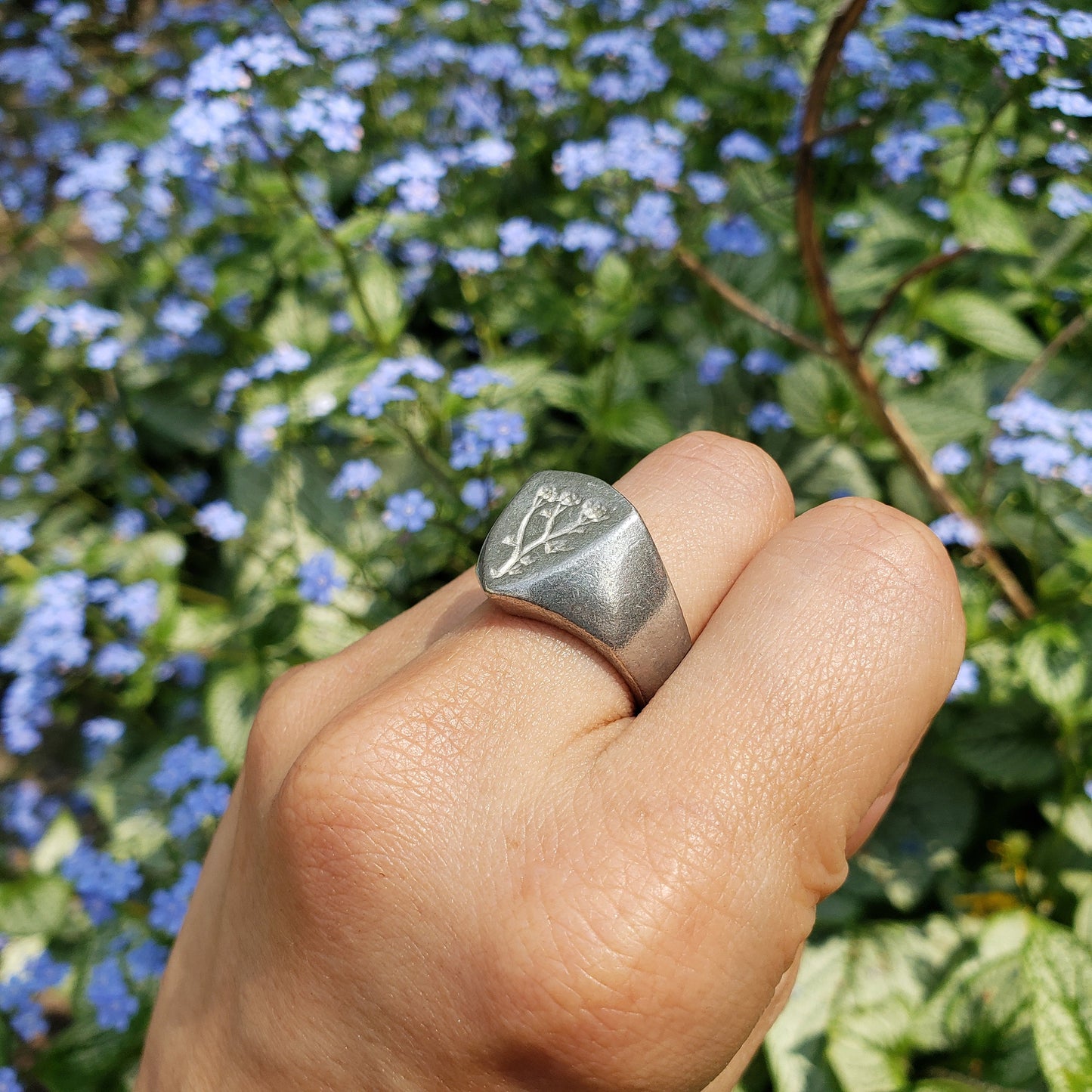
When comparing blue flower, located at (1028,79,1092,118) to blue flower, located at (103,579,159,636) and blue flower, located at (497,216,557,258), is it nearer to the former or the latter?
blue flower, located at (497,216,557,258)

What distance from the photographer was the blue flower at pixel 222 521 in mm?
2799

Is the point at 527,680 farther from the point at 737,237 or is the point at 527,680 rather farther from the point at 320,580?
the point at 737,237

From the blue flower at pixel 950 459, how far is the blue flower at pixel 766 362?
604 millimetres

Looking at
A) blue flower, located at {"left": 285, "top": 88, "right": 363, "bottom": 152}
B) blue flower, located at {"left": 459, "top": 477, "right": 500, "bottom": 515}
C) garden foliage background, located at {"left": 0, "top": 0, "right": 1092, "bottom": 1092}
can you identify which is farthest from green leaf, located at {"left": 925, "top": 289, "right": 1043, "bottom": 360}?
blue flower, located at {"left": 285, "top": 88, "right": 363, "bottom": 152}

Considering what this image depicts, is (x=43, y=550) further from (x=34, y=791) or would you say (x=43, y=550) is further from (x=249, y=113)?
(x=249, y=113)

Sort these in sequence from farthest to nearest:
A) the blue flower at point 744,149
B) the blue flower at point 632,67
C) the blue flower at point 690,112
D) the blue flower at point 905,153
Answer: the blue flower at point 632,67 → the blue flower at point 690,112 → the blue flower at point 744,149 → the blue flower at point 905,153

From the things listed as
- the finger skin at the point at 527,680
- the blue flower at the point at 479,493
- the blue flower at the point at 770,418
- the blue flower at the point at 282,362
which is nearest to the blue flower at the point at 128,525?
the blue flower at the point at 282,362

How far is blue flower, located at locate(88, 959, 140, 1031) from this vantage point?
227 centimetres

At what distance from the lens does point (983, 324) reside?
2.63m

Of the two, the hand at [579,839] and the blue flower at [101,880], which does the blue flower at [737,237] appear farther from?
the blue flower at [101,880]

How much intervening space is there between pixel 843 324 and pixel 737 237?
2.94 ft

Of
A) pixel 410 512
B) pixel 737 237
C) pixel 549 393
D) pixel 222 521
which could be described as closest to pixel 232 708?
pixel 222 521

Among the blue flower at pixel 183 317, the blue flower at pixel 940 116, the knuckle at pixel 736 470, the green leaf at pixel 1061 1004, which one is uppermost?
the blue flower at pixel 940 116

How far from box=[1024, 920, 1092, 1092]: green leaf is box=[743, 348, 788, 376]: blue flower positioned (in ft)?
6.07
